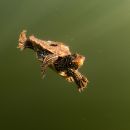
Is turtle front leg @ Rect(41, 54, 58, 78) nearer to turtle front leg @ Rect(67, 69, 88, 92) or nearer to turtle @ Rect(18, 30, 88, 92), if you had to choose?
turtle @ Rect(18, 30, 88, 92)

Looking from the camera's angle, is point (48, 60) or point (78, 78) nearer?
point (48, 60)

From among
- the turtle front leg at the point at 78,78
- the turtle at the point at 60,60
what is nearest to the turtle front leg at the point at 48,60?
the turtle at the point at 60,60

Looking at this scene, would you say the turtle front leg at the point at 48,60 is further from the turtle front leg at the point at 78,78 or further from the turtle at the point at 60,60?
the turtle front leg at the point at 78,78

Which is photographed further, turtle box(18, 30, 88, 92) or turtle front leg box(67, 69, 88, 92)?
turtle front leg box(67, 69, 88, 92)

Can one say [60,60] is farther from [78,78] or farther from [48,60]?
[78,78]

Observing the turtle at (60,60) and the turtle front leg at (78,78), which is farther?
the turtle front leg at (78,78)

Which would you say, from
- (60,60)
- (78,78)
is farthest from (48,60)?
(78,78)

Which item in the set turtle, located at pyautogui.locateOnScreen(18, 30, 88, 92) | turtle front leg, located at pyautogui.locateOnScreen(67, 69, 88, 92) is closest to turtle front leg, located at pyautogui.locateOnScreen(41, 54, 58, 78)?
turtle, located at pyautogui.locateOnScreen(18, 30, 88, 92)
